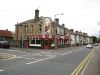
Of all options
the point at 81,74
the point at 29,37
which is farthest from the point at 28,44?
the point at 81,74

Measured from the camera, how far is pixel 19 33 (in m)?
77.4

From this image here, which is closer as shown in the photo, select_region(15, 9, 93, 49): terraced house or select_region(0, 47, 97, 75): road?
select_region(0, 47, 97, 75): road

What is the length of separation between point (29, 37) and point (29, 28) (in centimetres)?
272

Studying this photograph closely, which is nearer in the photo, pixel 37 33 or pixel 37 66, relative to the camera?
pixel 37 66

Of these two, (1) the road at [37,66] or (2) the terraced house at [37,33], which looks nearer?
(1) the road at [37,66]

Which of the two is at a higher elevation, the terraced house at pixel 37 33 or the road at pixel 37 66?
the terraced house at pixel 37 33

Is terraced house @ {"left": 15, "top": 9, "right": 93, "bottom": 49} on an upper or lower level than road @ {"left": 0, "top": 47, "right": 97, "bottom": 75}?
upper

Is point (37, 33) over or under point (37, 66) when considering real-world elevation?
over

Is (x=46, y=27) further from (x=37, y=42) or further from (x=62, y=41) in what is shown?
(x=62, y=41)

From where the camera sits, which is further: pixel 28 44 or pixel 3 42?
pixel 28 44

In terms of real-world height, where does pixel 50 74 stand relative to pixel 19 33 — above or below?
below

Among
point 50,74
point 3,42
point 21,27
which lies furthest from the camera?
point 21,27

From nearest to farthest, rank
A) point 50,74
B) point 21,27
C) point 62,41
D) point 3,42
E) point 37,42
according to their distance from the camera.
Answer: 1. point 50,74
2. point 3,42
3. point 37,42
4. point 21,27
5. point 62,41

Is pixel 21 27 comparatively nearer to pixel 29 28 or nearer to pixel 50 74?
pixel 29 28
